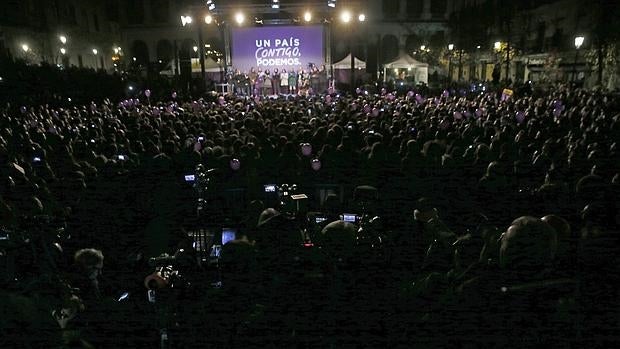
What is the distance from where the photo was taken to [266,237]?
3662mm

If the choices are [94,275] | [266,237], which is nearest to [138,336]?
[94,275]

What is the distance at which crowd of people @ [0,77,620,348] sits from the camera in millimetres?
2598

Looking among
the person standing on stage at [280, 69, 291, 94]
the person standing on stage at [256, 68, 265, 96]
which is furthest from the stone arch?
the person standing on stage at [256, 68, 265, 96]

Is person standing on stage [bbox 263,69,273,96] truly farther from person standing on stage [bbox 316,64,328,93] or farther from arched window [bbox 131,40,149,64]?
arched window [bbox 131,40,149,64]

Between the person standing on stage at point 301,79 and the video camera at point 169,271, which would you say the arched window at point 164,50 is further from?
the video camera at point 169,271

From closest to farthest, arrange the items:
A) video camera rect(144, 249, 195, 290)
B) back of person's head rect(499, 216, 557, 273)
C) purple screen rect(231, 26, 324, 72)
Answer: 1. back of person's head rect(499, 216, 557, 273)
2. video camera rect(144, 249, 195, 290)
3. purple screen rect(231, 26, 324, 72)

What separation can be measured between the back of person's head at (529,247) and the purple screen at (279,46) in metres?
26.0

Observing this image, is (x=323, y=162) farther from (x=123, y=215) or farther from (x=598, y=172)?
(x=598, y=172)

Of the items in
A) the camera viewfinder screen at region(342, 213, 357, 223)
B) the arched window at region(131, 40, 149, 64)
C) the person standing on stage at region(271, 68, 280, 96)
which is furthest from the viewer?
the arched window at region(131, 40, 149, 64)

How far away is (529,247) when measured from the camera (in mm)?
2537

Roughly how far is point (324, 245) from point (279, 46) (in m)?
25.5

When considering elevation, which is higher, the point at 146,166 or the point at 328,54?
the point at 328,54

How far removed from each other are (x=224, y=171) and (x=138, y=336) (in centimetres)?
325

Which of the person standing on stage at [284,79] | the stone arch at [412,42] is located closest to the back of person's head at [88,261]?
the person standing on stage at [284,79]
